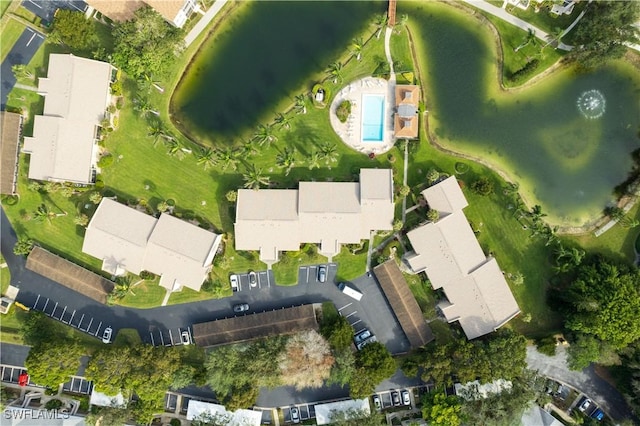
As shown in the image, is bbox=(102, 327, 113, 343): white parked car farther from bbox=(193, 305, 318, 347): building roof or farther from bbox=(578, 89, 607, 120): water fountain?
bbox=(578, 89, 607, 120): water fountain

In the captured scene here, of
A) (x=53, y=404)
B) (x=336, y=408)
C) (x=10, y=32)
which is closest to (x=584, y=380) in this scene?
(x=336, y=408)

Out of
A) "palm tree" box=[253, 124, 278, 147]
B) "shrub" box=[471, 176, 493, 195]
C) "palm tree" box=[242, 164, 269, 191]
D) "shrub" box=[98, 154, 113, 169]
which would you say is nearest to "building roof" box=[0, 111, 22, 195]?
"shrub" box=[98, 154, 113, 169]

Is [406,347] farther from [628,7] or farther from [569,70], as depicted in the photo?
[628,7]

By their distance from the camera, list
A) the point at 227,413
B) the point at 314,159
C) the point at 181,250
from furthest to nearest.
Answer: the point at 227,413 → the point at 181,250 → the point at 314,159

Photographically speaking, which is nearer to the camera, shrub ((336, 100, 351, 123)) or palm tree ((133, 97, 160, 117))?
palm tree ((133, 97, 160, 117))

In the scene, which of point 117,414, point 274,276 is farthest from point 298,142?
point 117,414

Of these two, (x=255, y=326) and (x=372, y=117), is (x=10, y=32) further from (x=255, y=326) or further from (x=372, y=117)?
(x=255, y=326)
